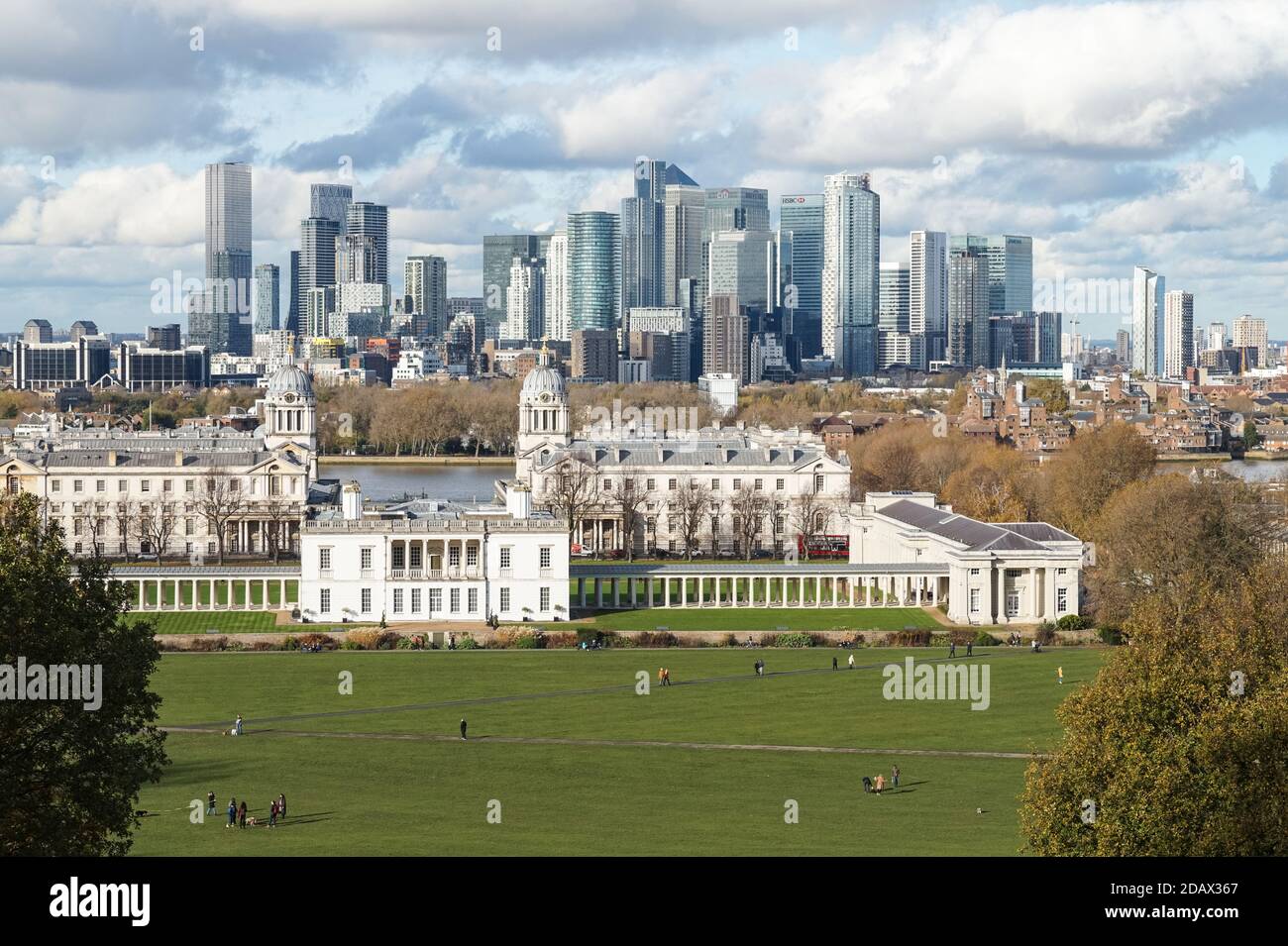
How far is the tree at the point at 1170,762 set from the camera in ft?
89.6

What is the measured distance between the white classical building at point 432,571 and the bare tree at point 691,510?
23.1 m

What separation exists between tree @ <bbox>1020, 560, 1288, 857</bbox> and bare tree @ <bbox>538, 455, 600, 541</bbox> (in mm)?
66652

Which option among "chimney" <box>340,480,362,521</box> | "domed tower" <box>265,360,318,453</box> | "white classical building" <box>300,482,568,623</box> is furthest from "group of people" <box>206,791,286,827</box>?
"domed tower" <box>265,360,318,453</box>

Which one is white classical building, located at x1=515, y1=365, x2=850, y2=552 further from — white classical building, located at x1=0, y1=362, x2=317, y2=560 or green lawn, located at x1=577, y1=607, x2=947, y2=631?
green lawn, located at x1=577, y1=607, x2=947, y2=631

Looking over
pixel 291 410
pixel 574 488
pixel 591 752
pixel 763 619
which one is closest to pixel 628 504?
pixel 574 488

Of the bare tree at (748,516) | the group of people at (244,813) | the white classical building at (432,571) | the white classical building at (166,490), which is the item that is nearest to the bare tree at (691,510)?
the bare tree at (748,516)

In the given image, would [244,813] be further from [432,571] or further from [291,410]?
[291,410]

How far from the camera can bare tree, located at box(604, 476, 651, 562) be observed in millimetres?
101125

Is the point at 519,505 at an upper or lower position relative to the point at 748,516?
upper

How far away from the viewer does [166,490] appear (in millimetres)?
105312

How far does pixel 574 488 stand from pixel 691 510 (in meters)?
6.41

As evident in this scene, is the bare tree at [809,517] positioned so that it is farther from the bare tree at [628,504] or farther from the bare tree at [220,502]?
the bare tree at [220,502]
